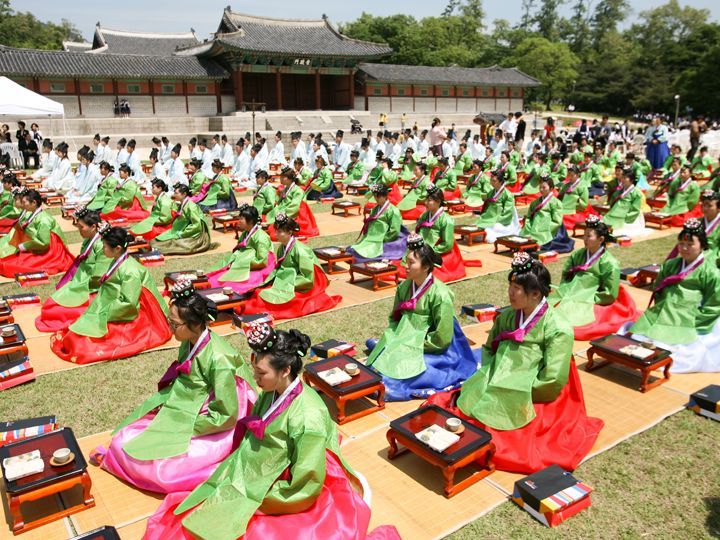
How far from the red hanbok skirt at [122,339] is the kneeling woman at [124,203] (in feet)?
25.3

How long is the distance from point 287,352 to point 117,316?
462cm

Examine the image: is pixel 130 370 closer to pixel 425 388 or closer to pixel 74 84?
pixel 425 388

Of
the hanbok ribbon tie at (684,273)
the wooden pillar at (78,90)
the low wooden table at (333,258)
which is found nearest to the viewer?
the hanbok ribbon tie at (684,273)

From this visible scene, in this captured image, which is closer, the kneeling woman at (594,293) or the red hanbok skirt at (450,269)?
the kneeling woman at (594,293)

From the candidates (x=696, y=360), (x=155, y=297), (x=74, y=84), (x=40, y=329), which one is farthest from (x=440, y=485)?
(x=74, y=84)

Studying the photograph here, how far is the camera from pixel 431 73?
139ft

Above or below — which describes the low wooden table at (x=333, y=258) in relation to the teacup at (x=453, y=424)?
below

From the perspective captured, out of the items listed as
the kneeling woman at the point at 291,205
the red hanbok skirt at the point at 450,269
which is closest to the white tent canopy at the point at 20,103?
the kneeling woman at the point at 291,205

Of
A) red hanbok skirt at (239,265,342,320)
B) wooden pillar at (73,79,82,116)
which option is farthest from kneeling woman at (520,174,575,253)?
wooden pillar at (73,79,82,116)

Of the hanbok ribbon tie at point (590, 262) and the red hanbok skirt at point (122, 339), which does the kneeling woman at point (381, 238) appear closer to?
the hanbok ribbon tie at point (590, 262)

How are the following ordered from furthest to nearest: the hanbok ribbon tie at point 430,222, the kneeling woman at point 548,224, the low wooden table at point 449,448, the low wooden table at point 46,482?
the kneeling woman at point 548,224 → the hanbok ribbon tie at point 430,222 → the low wooden table at point 449,448 → the low wooden table at point 46,482

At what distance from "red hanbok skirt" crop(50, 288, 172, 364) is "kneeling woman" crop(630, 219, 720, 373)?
6215mm

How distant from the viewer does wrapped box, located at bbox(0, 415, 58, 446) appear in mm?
5160

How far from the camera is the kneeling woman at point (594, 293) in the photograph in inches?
300
